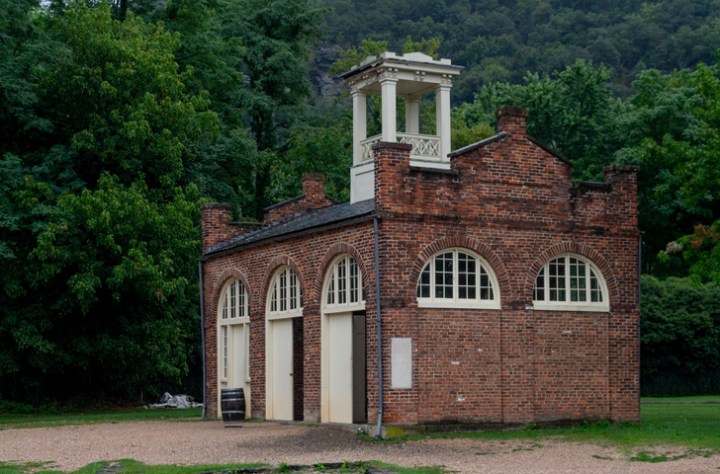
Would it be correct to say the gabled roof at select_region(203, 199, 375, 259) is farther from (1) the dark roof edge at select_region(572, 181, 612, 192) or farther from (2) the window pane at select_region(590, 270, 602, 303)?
(2) the window pane at select_region(590, 270, 602, 303)

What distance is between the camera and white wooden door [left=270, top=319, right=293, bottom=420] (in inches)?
1134

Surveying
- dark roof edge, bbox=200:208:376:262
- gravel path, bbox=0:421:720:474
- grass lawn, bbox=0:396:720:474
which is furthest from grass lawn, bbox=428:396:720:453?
dark roof edge, bbox=200:208:376:262

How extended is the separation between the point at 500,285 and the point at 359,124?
7.00m

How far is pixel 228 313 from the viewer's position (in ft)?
105

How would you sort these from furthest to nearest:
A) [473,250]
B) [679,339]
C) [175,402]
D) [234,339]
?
[679,339] → [175,402] → [234,339] → [473,250]

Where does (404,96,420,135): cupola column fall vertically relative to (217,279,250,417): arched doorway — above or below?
above

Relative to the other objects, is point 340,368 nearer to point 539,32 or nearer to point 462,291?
point 462,291

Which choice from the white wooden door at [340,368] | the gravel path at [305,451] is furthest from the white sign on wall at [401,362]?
the white wooden door at [340,368]

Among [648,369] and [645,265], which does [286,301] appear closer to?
[648,369]

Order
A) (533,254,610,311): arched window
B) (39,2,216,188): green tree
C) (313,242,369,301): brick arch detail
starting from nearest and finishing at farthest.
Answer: (313,242,369,301): brick arch detail < (533,254,610,311): arched window < (39,2,216,188): green tree

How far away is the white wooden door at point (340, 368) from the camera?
26016mm

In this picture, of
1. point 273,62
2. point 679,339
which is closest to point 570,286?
point 679,339

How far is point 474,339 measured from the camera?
25.0 metres

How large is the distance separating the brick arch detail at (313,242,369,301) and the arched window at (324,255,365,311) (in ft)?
0.42
